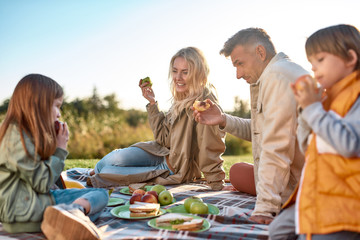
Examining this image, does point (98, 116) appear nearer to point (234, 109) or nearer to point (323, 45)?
point (234, 109)

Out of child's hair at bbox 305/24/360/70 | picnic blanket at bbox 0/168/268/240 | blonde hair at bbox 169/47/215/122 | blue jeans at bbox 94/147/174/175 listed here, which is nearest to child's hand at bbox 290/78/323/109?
child's hair at bbox 305/24/360/70

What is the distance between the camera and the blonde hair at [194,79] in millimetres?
5309

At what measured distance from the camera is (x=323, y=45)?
227 centimetres

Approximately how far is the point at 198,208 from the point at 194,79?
7.85 feet

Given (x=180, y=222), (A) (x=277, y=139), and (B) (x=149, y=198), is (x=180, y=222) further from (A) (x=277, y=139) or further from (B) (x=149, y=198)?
(A) (x=277, y=139)

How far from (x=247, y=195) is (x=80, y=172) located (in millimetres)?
3149

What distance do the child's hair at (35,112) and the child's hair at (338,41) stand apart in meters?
2.03

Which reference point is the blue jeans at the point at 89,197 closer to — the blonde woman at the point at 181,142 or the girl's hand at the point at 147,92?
the blonde woman at the point at 181,142

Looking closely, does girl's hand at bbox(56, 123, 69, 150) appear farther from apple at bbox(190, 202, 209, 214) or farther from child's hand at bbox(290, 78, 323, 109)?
child's hand at bbox(290, 78, 323, 109)

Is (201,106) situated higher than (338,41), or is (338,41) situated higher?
(338,41)

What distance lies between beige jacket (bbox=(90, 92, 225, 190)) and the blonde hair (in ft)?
0.35

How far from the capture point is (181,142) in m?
5.41

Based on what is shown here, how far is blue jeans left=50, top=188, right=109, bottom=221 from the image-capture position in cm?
316

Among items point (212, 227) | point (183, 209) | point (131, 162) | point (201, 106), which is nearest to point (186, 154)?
point (131, 162)
